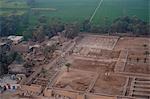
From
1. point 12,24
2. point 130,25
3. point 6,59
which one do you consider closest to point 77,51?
point 6,59

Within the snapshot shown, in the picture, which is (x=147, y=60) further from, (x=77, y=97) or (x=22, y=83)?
(x=22, y=83)

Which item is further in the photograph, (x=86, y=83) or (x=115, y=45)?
(x=115, y=45)

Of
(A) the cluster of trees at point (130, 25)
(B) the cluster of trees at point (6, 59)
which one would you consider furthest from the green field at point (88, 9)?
(B) the cluster of trees at point (6, 59)

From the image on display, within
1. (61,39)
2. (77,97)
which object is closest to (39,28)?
(61,39)

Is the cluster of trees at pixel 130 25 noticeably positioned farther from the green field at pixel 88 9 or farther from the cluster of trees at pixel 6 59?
the cluster of trees at pixel 6 59

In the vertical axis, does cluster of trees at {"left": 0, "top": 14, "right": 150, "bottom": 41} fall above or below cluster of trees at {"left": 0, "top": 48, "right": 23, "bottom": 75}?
above

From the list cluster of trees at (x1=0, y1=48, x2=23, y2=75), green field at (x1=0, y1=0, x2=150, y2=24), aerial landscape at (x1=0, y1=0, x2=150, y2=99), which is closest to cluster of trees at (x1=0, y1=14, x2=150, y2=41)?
aerial landscape at (x1=0, y1=0, x2=150, y2=99)

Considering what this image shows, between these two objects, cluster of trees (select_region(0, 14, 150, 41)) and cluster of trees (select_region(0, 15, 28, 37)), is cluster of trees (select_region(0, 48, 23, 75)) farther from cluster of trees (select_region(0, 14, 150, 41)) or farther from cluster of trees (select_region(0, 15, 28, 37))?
cluster of trees (select_region(0, 15, 28, 37))

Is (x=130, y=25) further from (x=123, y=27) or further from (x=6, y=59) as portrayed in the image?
(x=6, y=59)
